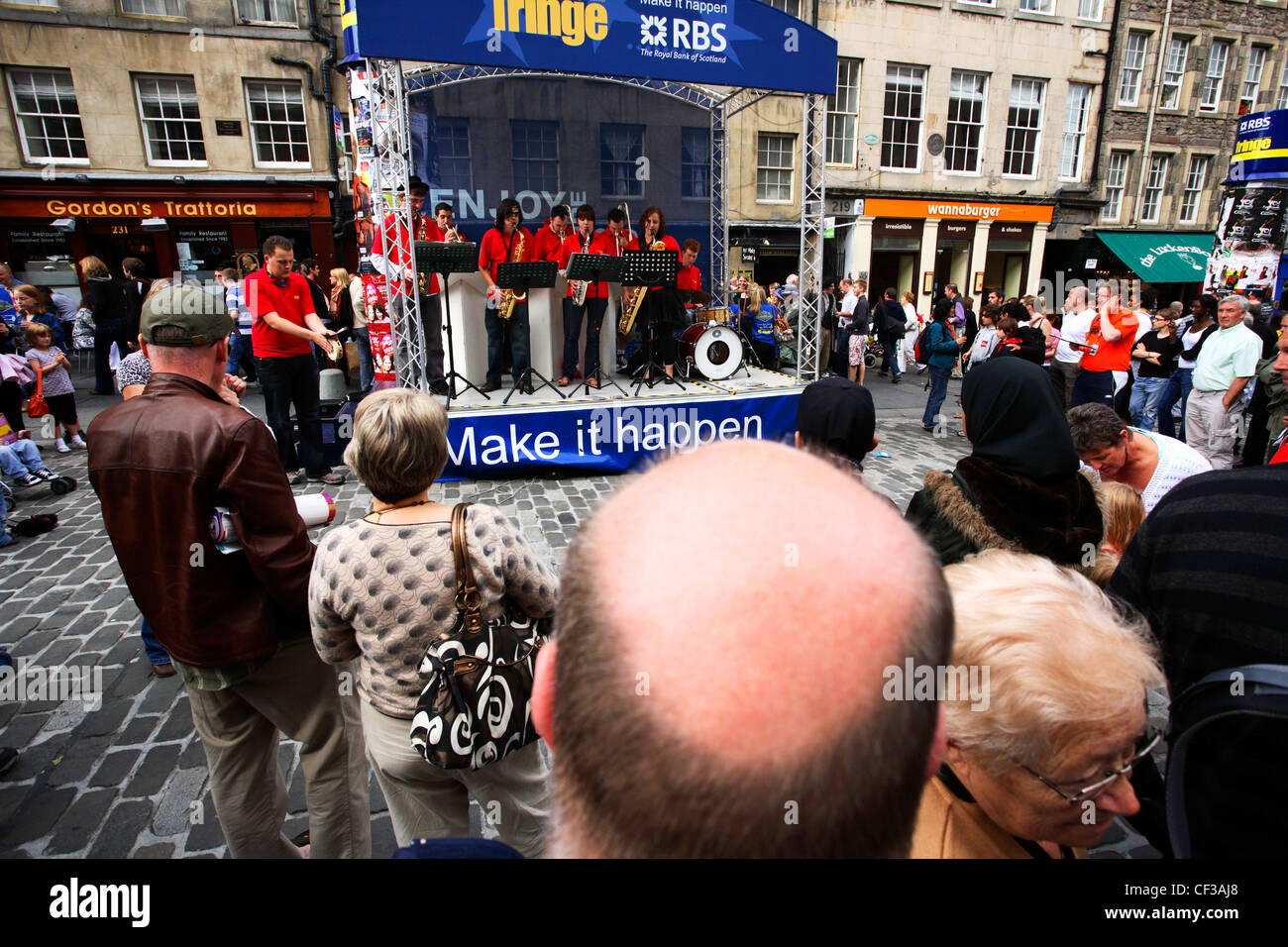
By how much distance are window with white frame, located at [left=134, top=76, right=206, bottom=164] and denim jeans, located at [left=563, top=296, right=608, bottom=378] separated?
13.6 metres

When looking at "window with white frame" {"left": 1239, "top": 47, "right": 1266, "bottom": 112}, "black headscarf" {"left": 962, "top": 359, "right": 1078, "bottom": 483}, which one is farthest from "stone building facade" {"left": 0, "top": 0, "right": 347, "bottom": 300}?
"window with white frame" {"left": 1239, "top": 47, "right": 1266, "bottom": 112}

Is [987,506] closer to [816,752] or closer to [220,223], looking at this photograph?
[816,752]

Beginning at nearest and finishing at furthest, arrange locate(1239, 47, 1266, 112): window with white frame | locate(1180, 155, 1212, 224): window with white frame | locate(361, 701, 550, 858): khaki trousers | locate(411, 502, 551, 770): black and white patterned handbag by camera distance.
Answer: locate(411, 502, 551, 770): black and white patterned handbag < locate(361, 701, 550, 858): khaki trousers < locate(1239, 47, 1266, 112): window with white frame < locate(1180, 155, 1212, 224): window with white frame

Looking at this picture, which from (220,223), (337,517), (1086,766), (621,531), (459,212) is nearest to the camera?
(621,531)

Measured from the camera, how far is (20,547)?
16.9 ft

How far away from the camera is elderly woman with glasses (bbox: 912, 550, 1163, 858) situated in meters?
1.12

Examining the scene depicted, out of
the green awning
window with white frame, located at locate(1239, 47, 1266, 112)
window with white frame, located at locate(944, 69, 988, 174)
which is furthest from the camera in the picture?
window with white frame, located at locate(1239, 47, 1266, 112)

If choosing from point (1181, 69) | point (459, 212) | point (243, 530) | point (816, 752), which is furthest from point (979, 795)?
point (1181, 69)

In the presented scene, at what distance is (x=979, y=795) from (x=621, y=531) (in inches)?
41.0

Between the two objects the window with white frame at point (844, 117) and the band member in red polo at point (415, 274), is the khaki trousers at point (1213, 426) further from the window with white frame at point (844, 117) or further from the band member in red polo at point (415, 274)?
the window with white frame at point (844, 117)

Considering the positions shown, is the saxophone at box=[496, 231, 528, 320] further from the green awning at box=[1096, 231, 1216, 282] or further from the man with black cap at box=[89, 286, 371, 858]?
the green awning at box=[1096, 231, 1216, 282]

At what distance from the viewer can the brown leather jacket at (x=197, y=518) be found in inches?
72.2

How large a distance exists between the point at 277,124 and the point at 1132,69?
84.1 ft

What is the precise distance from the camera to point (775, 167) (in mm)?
17656
